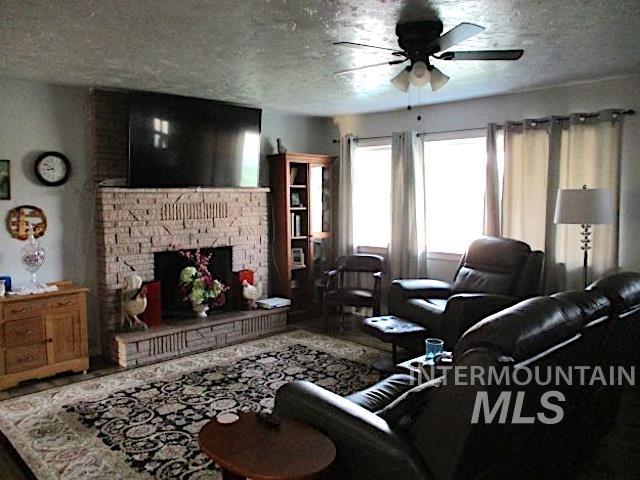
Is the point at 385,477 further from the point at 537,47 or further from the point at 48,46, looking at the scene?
the point at 48,46

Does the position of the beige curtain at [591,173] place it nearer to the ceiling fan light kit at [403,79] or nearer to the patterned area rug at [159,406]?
the patterned area rug at [159,406]

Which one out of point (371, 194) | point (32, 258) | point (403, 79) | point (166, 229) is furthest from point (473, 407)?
point (371, 194)

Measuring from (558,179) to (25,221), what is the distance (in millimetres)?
4772

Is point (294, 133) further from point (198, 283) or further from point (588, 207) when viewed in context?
point (588, 207)

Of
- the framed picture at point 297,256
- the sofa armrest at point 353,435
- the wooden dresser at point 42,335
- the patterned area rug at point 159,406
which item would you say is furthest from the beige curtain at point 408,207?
the sofa armrest at point 353,435

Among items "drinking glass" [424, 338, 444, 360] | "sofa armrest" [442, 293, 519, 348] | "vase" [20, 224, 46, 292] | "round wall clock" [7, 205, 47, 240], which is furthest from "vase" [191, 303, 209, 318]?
"drinking glass" [424, 338, 444, 360]

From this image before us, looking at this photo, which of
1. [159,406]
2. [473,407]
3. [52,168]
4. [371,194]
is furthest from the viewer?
[371,194]

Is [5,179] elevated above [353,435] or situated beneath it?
elevated above

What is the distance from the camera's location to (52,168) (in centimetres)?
455

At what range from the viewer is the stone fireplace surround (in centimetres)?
475

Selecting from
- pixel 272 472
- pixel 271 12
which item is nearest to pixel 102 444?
pixel 272 472

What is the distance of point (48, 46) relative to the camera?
3.31 m

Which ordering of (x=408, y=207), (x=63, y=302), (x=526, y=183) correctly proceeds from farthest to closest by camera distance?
(x=408, y=207) → (x=526, y=183) → (x=63, y=302)

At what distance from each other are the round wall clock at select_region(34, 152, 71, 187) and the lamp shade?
4.29 meters
